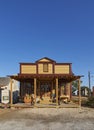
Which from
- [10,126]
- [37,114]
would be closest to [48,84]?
[37,114]

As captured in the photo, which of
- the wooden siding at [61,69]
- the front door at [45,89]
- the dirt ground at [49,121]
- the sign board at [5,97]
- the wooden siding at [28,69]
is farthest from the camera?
the sign board at [5,97]

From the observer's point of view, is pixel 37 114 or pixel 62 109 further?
pixel 62 109

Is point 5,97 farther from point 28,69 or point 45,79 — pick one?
point 45,79

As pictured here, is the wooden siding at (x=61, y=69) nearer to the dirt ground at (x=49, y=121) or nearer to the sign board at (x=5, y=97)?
the dirt ground at (x=49, y=121)

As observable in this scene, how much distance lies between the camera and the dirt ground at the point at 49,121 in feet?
46.7

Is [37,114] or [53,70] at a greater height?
[53,70]

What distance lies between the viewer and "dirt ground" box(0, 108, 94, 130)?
560 inches

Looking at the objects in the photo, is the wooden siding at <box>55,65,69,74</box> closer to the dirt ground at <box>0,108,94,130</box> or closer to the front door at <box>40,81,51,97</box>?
the front door at <box>40,81,51,97</box>

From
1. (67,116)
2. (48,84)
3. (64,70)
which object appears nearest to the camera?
(67,116)

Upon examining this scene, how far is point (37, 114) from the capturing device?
19562 mm

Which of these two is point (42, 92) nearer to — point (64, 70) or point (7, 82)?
point (64, 70)

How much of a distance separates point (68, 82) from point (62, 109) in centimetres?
856

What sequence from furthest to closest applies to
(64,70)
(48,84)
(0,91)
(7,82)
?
(7,82) → (0,91) → (48,84) → (64,70)

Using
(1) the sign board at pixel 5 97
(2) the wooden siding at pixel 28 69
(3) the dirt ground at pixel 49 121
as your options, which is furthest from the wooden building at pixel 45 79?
(3) the dirt ground at pixel 49 121
